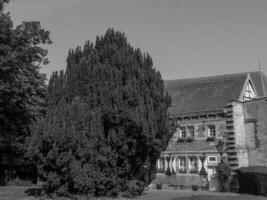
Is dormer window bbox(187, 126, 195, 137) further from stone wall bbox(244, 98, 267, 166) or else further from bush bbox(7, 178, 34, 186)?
bush bbox(7, 178, 34, 186)

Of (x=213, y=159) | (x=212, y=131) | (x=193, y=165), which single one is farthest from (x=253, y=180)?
(x=193, y=165)

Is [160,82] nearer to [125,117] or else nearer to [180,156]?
[125,117]

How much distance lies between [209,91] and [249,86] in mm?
3698

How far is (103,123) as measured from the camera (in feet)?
72.6

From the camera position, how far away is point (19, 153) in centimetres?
3312

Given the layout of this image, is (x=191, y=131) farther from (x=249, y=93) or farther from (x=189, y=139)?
(x=249, y=93)

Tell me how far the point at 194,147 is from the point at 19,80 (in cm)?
1589

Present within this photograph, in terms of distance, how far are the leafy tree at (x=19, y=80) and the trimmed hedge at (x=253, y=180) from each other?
50.6 feet

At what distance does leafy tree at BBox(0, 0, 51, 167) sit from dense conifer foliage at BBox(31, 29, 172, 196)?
4.98 m

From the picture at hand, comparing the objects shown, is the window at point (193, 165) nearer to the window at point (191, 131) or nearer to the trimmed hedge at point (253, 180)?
the window at point (191, 131)

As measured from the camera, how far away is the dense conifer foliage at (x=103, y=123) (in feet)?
66.9

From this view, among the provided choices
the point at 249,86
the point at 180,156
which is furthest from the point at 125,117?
the point at 249,86

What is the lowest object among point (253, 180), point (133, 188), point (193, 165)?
point (133, 188)

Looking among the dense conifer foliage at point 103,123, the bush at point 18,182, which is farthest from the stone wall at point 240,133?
the bush at point 18,182
